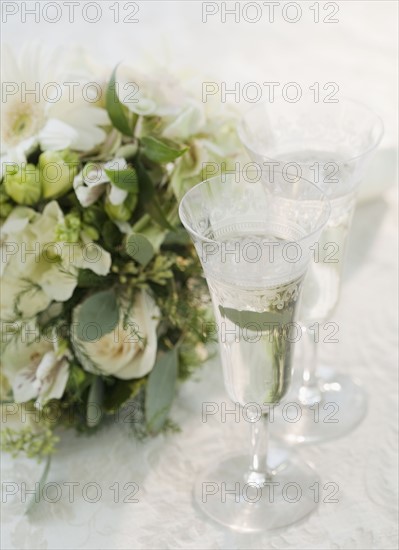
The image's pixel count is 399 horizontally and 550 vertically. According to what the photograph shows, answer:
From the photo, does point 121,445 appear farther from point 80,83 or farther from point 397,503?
point 80,83

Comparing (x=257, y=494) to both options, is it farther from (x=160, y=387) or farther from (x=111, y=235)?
(x=111, y=235)

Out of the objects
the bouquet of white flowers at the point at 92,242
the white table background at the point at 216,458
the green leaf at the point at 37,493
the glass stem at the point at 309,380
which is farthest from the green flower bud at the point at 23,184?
the glass stem at the point at 309,380

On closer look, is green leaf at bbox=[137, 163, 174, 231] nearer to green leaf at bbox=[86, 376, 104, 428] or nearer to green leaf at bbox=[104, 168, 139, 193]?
green leaf at bbox=[104, 168, 139, 193]

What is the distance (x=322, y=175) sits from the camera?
118 cm

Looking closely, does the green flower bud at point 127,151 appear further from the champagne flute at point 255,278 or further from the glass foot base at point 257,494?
the glass foot base at point 257,494

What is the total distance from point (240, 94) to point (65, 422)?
109 centimetres

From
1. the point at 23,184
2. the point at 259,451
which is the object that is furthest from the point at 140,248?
the point at 259,451

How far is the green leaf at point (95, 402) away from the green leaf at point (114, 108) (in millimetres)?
334

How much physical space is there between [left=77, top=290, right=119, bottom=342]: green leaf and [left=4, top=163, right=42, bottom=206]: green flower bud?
0.15m

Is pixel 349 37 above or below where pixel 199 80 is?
below

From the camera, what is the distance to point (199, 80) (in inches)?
52.8

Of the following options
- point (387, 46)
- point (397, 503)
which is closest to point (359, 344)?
point (397, 503)

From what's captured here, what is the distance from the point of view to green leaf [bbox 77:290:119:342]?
1188mm

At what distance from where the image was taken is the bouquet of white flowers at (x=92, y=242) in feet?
3.85
